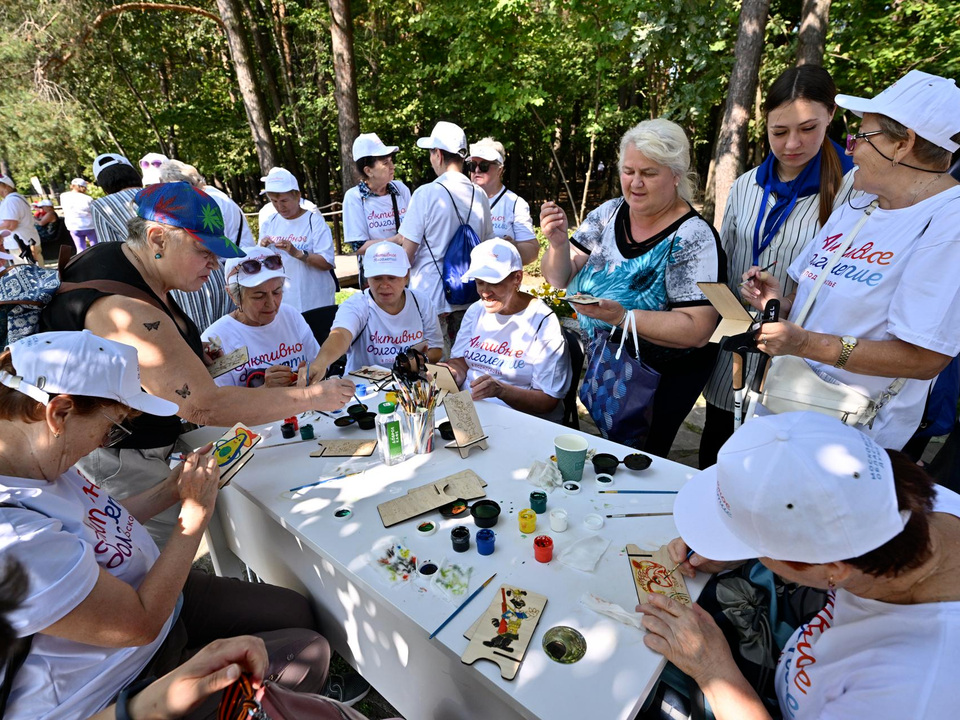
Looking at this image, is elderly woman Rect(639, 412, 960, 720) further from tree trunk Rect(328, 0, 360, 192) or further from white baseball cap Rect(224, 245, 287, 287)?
tree trunk Rect(328, 0, 360, 192)

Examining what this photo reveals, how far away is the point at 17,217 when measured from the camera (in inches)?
275

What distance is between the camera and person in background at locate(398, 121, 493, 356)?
3.80 m

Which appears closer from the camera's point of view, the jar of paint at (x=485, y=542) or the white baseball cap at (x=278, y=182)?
the jar of paint at (x=485, y=542)

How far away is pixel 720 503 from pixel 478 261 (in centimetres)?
197

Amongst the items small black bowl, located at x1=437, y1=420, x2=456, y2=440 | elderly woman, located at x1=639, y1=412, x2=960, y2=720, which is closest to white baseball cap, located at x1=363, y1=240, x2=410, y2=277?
small black bowl, located at x1=437, y1=420, x2=456, y2=440

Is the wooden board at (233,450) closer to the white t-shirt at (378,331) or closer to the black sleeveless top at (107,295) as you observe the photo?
the black sleeveless top at (107,295)

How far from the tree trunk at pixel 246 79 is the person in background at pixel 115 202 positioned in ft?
20.2

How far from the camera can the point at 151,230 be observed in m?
1.98

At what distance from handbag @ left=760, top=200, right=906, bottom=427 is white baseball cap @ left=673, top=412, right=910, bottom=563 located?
0.98 m

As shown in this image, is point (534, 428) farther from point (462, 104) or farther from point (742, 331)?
point (462, 104)

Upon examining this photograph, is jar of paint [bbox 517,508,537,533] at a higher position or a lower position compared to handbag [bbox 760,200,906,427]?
lower

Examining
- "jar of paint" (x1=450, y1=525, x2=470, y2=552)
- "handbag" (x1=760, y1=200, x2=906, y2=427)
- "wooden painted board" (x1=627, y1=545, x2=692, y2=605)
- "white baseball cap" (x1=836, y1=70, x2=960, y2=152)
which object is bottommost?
"wooden painted board" (x1=627, y1=545, x2=692, y2=605)

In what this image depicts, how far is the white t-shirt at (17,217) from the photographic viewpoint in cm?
659

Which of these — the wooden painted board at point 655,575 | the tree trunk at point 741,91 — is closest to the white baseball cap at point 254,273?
the wooden painted board at point 655,575
